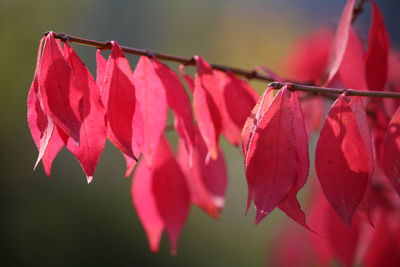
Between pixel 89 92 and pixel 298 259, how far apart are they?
1.23m

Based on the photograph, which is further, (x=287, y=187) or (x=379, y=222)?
(x=379, y=222)

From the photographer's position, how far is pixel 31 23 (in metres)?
3.39

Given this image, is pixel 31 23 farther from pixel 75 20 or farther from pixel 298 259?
pixel 298 259

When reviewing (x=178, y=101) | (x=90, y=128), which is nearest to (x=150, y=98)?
(x=178, y=101)

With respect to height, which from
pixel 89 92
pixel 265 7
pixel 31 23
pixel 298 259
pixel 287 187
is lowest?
pixel 298 259

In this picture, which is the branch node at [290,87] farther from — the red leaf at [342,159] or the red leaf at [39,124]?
the red leaf at [39,124]

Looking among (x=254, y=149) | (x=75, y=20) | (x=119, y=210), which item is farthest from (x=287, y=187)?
(x=75, y=20)

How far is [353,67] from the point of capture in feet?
2.70

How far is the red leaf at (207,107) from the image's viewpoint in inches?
30.3

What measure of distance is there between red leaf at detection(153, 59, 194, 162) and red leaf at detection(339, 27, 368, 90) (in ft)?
0.72

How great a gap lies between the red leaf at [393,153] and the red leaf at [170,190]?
371 mm

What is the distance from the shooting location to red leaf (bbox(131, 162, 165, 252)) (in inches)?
38.0

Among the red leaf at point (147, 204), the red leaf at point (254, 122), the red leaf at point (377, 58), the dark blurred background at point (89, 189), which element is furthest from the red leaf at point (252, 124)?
the dark blurred background at point (89, 189)

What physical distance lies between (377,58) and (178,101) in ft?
0.93
